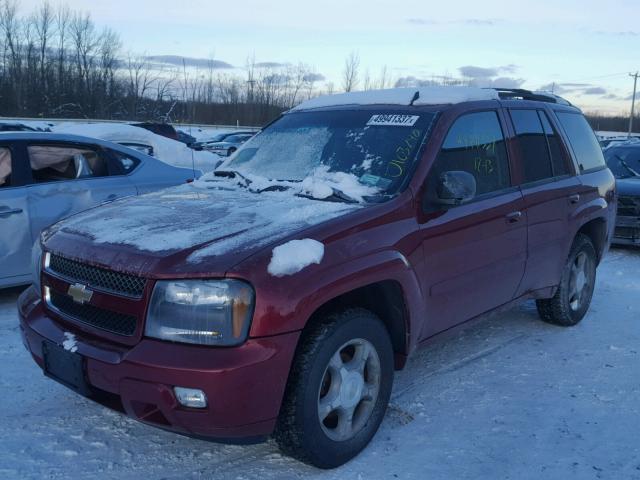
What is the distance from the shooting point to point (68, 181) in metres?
5.96

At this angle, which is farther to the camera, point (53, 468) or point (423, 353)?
point (423, 353)

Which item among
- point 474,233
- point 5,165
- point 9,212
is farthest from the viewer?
point 5,165

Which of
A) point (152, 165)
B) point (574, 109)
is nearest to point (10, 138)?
point (152, 165)

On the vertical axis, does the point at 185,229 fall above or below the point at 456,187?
below

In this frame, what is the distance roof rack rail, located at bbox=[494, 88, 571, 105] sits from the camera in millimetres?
4631

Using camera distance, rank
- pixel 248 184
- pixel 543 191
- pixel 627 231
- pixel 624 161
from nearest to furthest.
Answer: pixel 248 184 < pixel 543 191 < pixel 627 231 < pixel 624 161

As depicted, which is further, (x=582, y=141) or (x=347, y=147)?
(x=582, y=141)

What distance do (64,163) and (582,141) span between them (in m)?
4.84

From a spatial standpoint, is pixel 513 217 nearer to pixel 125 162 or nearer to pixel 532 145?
Result: pixel 532 145

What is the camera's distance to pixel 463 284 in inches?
148

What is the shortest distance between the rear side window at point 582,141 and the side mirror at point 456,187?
6.94 feet

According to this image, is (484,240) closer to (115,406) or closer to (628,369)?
(628,369)

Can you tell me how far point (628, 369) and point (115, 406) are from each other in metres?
3.57

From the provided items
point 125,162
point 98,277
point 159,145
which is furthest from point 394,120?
point 159,145
